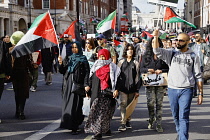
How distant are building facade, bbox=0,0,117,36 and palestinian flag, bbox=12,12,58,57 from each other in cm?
3107

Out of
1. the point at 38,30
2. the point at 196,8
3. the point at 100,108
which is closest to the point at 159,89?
the point at 100,108

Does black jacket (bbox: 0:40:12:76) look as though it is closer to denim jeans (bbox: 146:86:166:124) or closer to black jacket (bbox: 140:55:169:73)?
black jacket (bbox: 140:55:169:73)

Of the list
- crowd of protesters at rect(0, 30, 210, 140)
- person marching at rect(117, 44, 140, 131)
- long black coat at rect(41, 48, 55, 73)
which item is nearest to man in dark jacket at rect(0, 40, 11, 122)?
crowd of protesters at rect(0, 30, 210, 140)

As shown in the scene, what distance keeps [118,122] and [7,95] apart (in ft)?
17.4

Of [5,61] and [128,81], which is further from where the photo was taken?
[5,61]

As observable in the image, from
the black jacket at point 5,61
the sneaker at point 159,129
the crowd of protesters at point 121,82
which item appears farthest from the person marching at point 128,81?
the black jacket at point 5,61

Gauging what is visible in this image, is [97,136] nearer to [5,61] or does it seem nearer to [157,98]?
[157,98]

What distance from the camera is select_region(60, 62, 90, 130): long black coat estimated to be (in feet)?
23.5

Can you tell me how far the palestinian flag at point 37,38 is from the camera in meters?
7.19

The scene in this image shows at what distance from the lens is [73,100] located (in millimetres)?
7195

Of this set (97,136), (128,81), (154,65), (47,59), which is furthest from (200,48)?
(97,136)

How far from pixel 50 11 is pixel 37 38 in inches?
1992

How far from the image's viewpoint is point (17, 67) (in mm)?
8648

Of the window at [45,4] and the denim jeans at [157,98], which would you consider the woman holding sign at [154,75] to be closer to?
the denim jeans at [157,98]
